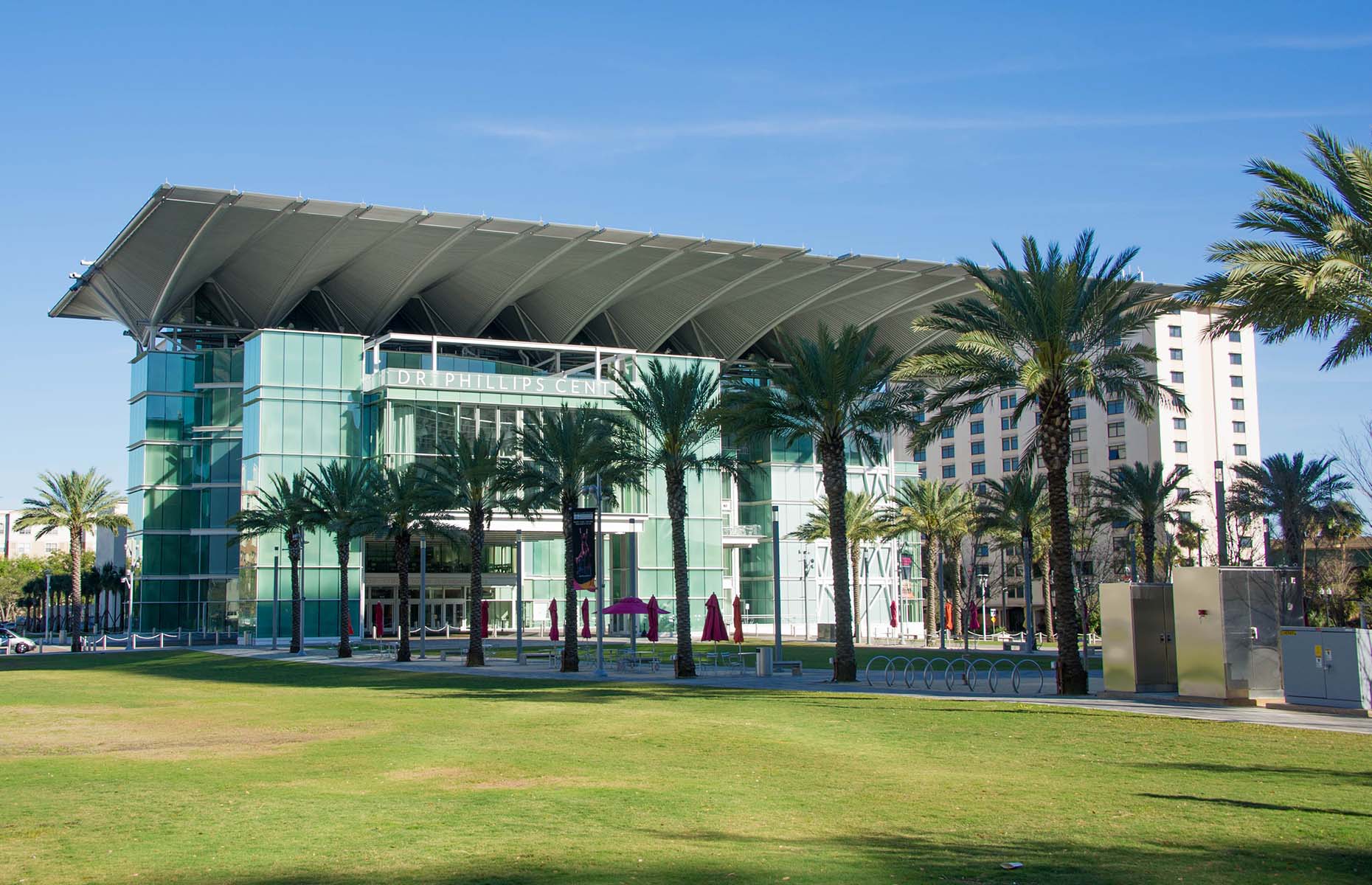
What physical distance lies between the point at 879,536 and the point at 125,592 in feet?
189

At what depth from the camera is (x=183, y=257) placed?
71.8 m

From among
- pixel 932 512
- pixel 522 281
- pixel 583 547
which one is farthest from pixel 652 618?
pixel 522 281

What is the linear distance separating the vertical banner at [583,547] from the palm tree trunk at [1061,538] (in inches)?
562

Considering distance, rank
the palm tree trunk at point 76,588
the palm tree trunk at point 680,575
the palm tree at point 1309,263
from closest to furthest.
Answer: the palm tree at point 1309,263 → the palm tree trunk at point 680,575 → the palm tree trunk at point 76,588

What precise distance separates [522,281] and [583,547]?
4215cm

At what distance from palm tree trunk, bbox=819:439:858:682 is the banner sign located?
36101 millimetres

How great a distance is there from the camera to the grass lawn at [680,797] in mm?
9812

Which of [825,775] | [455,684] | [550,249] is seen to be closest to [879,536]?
[550,249]

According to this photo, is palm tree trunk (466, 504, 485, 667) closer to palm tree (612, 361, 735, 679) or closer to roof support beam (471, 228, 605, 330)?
palm tree (612, 361, 735, 679)

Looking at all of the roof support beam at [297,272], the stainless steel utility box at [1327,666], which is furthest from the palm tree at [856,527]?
the stainless steel utility box at [1327,666]

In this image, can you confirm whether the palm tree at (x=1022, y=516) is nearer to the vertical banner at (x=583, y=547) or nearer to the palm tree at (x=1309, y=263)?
the vertical banner at (x=583, y=547)

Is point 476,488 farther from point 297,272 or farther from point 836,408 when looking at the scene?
point 297,272

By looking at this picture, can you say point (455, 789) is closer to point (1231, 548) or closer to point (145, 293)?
point (1231, 548)

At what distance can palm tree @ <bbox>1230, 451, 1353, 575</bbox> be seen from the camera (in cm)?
5397
